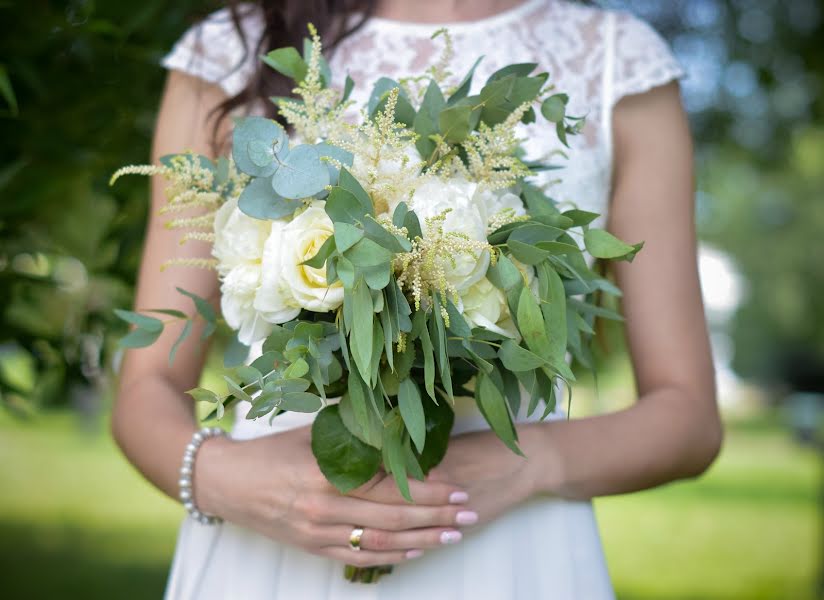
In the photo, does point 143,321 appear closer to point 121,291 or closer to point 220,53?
point 220,53

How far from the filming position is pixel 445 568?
1597 millimetres

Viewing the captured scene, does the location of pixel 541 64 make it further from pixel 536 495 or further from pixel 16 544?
pixel 16 544

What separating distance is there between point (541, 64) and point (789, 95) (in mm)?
4600

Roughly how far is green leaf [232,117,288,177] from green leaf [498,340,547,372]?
373 millimetres

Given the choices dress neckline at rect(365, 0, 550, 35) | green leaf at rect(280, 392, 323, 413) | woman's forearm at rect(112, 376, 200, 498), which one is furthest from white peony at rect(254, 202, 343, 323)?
dress neckline at rect(365, 0, 550, 35)

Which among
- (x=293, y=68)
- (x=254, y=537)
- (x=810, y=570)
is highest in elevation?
(x=293, y=68)

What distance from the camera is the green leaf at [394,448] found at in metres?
1.27

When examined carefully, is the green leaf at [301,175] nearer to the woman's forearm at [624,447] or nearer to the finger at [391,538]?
the finger at [391,538]

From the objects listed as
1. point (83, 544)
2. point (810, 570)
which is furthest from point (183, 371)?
point (810, 570)

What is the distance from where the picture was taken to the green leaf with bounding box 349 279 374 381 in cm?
110

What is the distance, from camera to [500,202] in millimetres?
1304

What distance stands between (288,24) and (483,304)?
3.05 feet

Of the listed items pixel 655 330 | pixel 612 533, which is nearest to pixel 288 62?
pixel 655 330

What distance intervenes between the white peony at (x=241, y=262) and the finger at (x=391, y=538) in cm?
35
